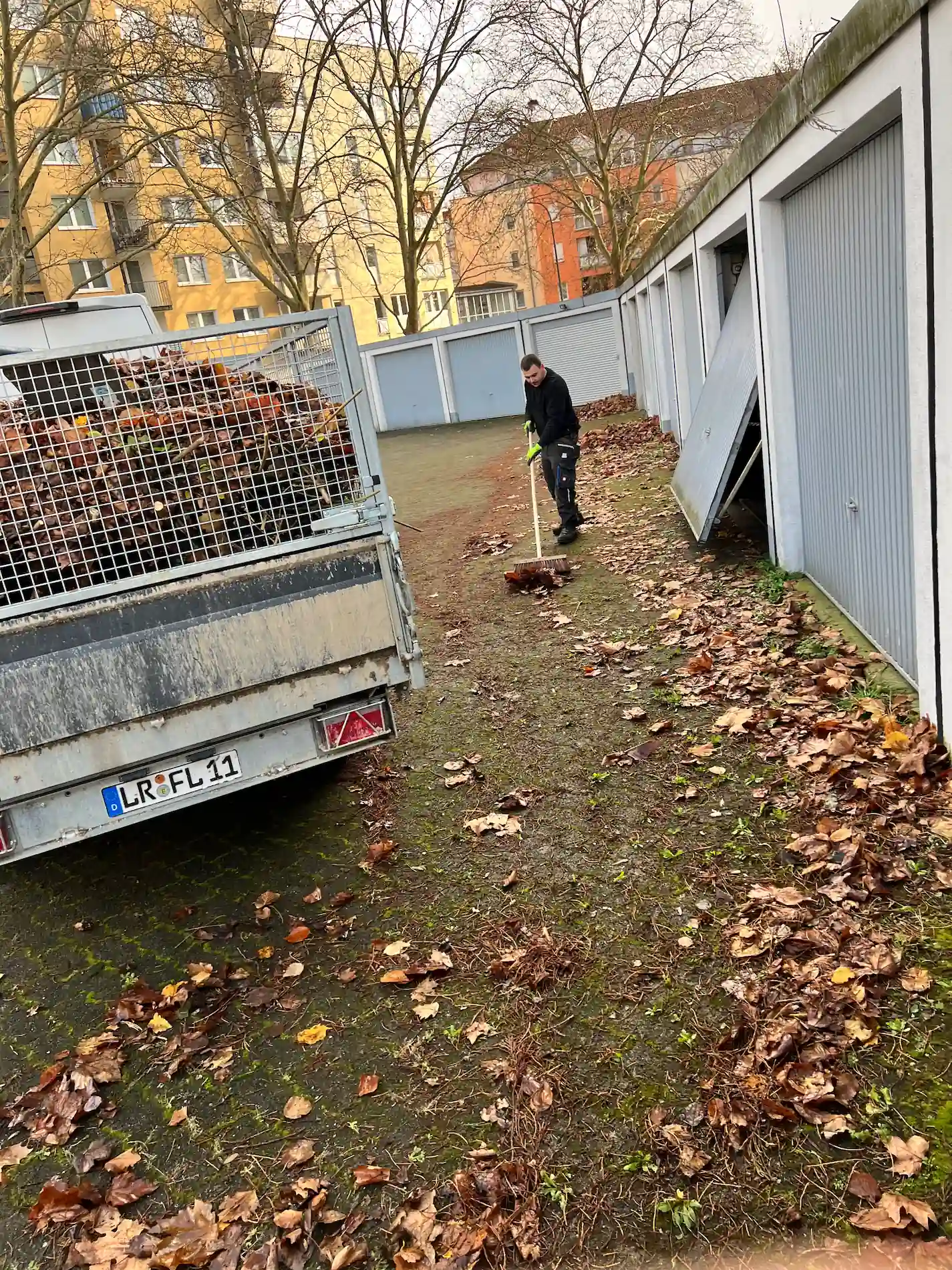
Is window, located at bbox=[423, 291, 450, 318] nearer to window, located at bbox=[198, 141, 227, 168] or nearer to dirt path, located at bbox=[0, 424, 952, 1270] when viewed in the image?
window, located at bbox=[198, 141, 227, 168]

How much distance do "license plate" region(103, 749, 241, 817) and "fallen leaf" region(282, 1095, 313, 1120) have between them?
1.32 m

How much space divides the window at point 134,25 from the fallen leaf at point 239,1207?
86.4 ft

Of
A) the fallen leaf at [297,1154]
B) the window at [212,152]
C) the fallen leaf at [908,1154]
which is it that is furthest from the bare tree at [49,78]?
the fallen leaf at [908,1154]

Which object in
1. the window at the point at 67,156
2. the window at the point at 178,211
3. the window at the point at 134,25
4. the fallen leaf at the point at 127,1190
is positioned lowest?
the fallen leaf at the point at 127,1190

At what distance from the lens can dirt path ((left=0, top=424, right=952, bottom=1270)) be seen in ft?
8.14

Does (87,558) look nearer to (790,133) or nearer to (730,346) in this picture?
(790,133)

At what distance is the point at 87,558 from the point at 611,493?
971cm

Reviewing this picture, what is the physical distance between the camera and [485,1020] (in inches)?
126

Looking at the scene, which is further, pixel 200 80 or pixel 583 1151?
pixel 200 80

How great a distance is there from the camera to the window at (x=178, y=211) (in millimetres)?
28942

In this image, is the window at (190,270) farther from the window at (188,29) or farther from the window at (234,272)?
the window at (188,29)

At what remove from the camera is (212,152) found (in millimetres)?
28969

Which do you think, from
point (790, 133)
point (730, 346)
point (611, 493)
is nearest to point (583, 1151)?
point (790, 133)

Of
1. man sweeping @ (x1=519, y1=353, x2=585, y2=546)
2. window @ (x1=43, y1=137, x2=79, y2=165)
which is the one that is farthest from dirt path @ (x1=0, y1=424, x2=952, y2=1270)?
window @ (x1=43, y1=137, x2=79, y2=165)
